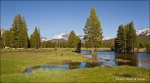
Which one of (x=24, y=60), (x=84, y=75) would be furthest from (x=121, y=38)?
(x=84, y=75)

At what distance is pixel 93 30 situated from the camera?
77125 millimetres

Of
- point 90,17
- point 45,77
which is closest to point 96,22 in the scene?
point 90,17

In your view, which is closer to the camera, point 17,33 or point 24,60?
point 24,60

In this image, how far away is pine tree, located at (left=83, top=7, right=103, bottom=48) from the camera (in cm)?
7694

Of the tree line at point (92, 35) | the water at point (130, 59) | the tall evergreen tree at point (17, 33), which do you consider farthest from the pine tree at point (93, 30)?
the tall evergreen tree at point (17, 33)

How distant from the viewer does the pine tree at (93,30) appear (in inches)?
3029

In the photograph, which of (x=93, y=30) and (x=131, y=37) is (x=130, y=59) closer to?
(x=93, y=30)

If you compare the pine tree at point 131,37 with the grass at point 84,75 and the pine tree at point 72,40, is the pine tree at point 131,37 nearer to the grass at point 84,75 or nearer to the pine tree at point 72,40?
the pine tree at point 72,40

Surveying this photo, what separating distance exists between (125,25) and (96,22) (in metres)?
39.0

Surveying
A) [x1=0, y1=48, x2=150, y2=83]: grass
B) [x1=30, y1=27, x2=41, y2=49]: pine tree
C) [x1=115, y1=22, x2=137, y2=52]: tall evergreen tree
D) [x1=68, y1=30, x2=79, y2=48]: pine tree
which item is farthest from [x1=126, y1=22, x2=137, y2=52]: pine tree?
[x1=0, y1=48, x2=150, y2=83]: grass

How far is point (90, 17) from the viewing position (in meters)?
77.4

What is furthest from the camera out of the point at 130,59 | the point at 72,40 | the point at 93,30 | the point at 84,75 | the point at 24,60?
the point at 72,40

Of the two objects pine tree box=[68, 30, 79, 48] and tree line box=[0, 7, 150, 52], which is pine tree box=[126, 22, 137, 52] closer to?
tree line box=[0, 7, 150, 52]

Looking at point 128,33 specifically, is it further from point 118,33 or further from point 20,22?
point 20,22
